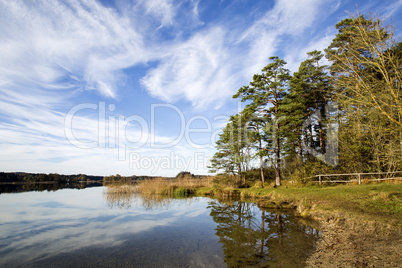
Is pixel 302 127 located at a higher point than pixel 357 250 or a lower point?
higher

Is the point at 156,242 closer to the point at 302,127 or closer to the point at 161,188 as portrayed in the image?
the point at 161,188

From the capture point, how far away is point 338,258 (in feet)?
16.3

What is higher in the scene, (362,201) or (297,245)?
(362,201)

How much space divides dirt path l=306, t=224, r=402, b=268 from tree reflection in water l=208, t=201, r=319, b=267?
400 mm

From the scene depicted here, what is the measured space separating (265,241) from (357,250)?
8.92 ft

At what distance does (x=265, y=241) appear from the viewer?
23.0ft

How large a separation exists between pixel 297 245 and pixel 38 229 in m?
11.3

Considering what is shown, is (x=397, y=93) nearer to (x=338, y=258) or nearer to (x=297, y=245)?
(x=338, y=258)

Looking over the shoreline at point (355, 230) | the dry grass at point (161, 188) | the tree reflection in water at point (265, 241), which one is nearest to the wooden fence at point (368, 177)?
the shoreline at point (355, 230)

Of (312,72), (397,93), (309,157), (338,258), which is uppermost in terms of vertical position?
(312,72)

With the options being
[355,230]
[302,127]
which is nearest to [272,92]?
[302,127]

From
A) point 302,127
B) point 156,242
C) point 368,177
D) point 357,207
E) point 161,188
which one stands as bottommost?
point 161,188

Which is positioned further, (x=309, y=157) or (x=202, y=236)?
(x=309, y=157)

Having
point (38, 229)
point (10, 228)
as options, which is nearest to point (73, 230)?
point (38, 229)
